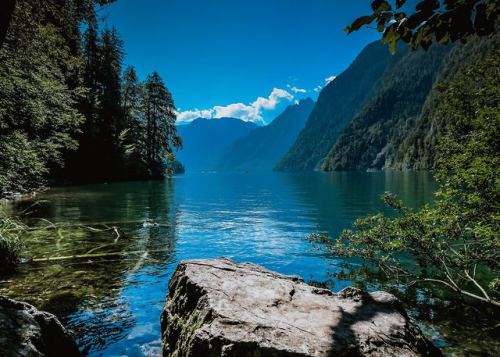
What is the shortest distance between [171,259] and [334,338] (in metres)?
11.7

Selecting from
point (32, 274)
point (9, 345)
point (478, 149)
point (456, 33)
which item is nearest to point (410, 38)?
point (456, 33)

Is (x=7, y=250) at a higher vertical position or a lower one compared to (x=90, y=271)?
higher

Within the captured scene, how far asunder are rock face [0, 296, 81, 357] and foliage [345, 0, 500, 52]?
506 centimetres

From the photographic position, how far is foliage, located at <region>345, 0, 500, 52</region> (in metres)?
2.83

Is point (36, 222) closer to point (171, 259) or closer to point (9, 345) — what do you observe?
point (171, 259)

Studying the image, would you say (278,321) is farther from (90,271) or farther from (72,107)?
(72,107)

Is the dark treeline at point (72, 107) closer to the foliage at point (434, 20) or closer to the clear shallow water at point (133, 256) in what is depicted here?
the clear shallow water at point (133, 256)

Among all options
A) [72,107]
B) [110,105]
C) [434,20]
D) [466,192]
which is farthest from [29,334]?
[110,105]

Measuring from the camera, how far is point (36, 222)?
72.6 feet

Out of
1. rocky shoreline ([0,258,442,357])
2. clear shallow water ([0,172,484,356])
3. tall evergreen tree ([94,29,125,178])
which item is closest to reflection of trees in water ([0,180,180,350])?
clear shallow water ([0,172,484,356])

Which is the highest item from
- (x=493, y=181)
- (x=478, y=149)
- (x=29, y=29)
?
(x=29, y=29)

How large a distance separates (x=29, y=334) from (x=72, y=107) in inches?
1658

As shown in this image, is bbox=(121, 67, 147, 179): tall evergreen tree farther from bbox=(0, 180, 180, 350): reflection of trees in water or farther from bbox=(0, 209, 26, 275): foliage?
bbox=(0, 209, 26, 275): foliage

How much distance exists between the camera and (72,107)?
41406 mm
